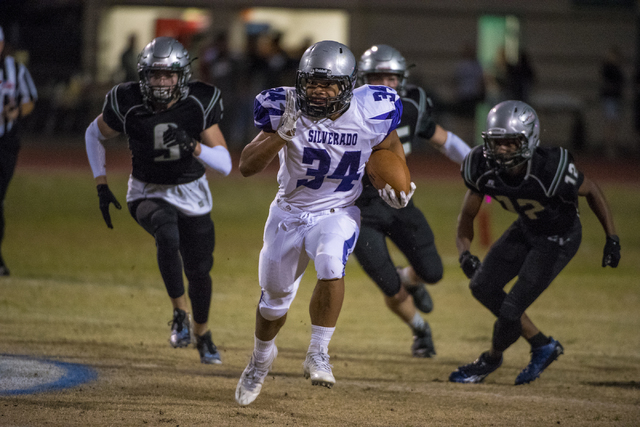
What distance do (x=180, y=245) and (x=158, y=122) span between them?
2.64 feet

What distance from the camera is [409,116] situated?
5.60 meters

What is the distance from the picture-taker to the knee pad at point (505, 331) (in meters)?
4.83

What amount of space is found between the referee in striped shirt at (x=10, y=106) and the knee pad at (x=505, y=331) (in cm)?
455

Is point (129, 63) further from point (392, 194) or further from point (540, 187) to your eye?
point (392, 194)

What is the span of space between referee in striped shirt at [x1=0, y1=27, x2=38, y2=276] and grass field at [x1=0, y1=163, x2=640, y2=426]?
100 cm

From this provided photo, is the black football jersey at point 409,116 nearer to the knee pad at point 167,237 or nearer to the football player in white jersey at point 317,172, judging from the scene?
the football player in white jersey at point 317,172

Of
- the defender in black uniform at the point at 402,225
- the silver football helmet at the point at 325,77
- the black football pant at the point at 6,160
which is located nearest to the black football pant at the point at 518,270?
the defender in black uniform at the point at 402,225

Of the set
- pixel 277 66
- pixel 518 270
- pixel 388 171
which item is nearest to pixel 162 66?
pixel 388 171

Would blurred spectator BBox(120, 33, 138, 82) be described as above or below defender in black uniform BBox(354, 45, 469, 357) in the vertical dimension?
below

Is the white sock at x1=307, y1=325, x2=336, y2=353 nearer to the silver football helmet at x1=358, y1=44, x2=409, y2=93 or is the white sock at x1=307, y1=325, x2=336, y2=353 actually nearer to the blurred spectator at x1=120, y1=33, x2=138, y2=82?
the silver football helmet at x1=358, y1=44, x2=409, y2=93

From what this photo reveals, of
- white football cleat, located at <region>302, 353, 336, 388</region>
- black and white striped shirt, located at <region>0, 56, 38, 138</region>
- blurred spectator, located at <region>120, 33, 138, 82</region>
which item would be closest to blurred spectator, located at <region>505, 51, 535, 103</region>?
blurred spectator, located at <region>120, 33, 138, 82</region>

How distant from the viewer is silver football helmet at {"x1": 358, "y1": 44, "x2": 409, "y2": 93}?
5609 millimetres

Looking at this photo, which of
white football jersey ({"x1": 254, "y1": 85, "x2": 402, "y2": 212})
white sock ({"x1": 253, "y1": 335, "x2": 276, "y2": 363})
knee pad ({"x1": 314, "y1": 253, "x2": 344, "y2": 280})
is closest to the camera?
knee pad ({"x1": 314, "y1": 253, "x2": 344, "y2": 280})

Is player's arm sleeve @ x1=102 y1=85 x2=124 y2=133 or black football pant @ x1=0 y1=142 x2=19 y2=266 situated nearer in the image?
player's arm sleeve @ x1=102 y1=85 x2=124 y2=133
